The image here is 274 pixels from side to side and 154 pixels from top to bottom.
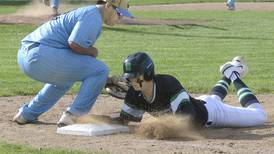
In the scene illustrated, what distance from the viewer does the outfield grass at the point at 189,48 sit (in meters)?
12.2

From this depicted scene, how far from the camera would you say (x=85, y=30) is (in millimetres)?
7504

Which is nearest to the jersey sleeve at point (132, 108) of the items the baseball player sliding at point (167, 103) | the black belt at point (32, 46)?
the baseball player sliding at point (167, 103)

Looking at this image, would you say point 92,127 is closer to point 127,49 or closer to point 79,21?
point 79,21

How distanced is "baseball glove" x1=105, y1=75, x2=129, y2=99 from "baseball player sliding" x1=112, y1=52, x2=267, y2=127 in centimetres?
44

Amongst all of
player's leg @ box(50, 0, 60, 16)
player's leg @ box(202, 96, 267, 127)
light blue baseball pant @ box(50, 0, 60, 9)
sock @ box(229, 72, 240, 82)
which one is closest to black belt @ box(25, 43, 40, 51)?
player's leg @ box(202, 96, 267, 127)

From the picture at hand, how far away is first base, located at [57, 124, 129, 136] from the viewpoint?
7.33 m

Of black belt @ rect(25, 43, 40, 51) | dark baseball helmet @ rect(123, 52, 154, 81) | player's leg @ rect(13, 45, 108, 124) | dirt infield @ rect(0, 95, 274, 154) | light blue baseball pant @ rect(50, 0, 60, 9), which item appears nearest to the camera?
dirt infield @ rect(0, 95, 274, 154)

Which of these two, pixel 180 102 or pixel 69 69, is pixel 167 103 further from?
pixel 69 69

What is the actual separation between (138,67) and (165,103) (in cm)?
54

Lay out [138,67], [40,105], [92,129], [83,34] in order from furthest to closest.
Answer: [40,105] < [83,34] < [92,129] < [138,67]

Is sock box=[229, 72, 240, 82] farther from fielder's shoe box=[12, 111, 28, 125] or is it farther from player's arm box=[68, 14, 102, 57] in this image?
fielder's shoe box=[12, 111, 28, 125]

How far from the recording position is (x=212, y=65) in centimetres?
1465

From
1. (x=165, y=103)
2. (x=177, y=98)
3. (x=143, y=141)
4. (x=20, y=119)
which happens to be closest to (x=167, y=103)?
(x=165, y=103)

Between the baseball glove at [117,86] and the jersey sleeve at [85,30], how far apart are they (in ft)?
2.05
